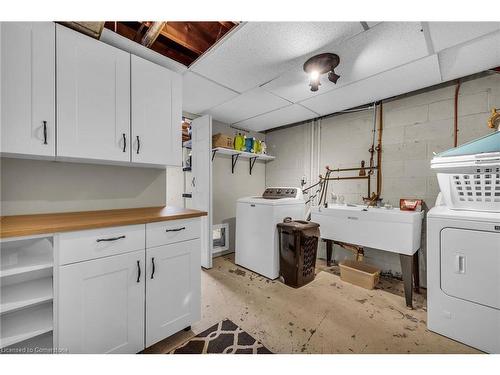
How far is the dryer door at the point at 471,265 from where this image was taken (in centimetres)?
136

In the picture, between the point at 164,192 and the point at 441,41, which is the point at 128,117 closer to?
the point at 164,192

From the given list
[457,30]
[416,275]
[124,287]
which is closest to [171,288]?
[124,287]

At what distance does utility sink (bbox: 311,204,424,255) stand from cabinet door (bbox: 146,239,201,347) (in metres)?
1.69

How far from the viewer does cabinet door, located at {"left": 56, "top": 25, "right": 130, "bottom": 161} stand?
1.29 metres

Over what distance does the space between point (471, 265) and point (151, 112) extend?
8.81 ft

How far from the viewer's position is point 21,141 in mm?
1181

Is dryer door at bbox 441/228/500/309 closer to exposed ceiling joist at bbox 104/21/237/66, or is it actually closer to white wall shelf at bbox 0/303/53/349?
exposed ceiling joist at bbox 104/21/237/66

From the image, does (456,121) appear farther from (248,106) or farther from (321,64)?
(248,106)

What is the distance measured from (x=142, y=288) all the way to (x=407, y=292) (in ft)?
7.58

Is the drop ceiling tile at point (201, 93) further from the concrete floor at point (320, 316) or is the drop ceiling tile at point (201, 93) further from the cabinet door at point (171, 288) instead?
the concrete floor at point (320, 316)

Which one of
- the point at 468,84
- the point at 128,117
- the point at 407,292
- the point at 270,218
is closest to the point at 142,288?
the point at 128,117

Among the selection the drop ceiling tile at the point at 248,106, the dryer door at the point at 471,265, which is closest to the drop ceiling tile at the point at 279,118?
the drop ceiling tile at the point at 248,106

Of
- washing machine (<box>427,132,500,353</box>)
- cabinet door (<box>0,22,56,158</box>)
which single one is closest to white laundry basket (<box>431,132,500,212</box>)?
washing machine (<box>427,132,500,353</box>)

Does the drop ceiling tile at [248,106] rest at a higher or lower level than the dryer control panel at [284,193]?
higher
